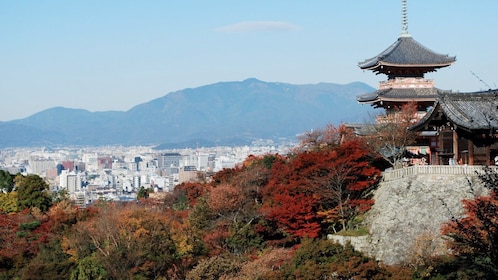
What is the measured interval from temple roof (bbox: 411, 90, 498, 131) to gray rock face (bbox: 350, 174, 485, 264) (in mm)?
1313

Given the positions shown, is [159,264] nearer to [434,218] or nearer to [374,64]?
[434,218]

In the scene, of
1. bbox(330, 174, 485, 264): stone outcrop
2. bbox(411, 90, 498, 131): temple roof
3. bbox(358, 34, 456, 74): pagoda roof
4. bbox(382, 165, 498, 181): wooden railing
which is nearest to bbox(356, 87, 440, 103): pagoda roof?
bbox(358, 34, 456, 74): pagoda roof

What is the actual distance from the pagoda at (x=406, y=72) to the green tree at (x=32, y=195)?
1140 centimetres

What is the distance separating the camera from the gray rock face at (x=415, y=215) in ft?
55.9

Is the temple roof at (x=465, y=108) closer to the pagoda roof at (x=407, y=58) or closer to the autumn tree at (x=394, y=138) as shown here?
the autumn tree at (x=394, y=138)

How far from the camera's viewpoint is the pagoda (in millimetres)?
24969

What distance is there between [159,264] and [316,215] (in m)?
3.88

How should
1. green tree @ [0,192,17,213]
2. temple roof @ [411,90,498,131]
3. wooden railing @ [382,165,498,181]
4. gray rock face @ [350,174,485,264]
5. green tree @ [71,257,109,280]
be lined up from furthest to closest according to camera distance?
green tree @ [0,192,17,213]
green tree @ [71,257,109,280]
temple roof @ [411,90,498,131]
wooden railing @ [382,165,498,181]
gray rock face @ [350,174,485,264]

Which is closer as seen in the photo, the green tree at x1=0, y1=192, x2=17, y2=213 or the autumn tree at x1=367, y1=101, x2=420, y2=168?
the autumn tree at x1=367, y1=101, x2=420, y2=168

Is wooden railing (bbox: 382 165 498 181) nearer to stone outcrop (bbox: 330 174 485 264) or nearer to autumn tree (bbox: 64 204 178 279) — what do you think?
stone outcrop (bbox: 330 174 485 264)

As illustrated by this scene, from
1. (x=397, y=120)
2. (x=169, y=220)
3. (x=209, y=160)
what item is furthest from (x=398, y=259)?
(x=209, y=160)

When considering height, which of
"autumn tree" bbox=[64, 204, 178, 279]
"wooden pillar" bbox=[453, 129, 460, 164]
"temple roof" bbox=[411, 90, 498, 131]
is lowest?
"autumn tree" bbox=[64, 204, 178, 279]

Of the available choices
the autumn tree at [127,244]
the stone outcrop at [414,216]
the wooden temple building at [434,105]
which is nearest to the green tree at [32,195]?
the autumn tree at [127,244]

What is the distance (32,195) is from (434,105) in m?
15.4
